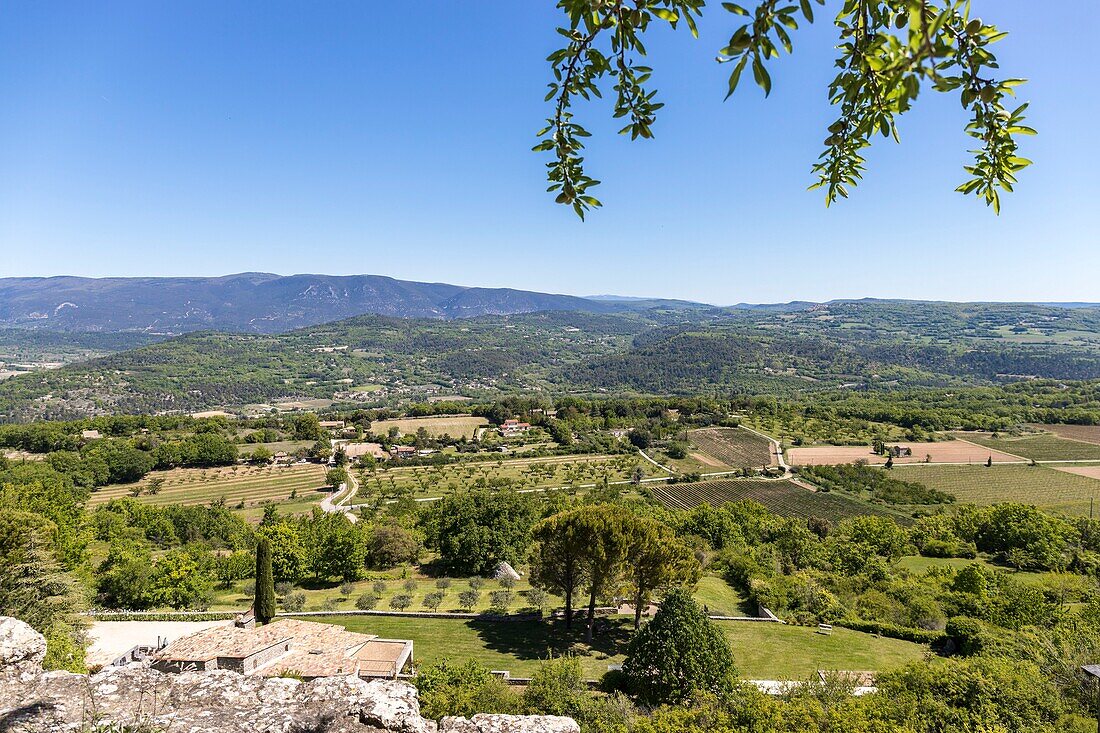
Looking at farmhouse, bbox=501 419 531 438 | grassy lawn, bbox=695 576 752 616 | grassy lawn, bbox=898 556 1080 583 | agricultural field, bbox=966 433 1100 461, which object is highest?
grassy lawn, bbox=695 576 752 616

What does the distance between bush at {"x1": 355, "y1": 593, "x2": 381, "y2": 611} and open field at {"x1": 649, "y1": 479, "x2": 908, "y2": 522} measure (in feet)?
132

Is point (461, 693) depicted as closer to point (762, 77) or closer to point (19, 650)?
point (19, 650)

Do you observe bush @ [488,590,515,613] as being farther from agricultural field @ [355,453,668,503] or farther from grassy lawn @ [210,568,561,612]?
Answer: agricultural field @ [355,453,668,503]

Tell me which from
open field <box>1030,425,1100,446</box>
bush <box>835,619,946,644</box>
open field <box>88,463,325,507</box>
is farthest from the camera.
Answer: open field <box>1030,425,1100,446</box>

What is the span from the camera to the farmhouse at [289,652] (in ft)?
59.4

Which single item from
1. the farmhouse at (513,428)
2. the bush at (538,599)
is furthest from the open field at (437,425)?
the bush at (538,599)

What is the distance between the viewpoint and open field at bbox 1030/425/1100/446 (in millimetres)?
88344

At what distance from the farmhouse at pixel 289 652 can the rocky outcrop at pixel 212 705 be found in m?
12.5

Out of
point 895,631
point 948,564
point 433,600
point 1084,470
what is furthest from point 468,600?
point 1084,470

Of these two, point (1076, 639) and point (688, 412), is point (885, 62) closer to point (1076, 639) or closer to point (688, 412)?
point (1076, 639)

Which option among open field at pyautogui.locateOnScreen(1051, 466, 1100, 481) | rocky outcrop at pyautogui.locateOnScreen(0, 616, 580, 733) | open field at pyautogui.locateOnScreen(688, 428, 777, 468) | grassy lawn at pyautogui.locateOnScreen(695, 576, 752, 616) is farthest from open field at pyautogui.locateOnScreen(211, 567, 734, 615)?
open field at pyautogui.locateOnScreen(1051, 466, 1100, 481)

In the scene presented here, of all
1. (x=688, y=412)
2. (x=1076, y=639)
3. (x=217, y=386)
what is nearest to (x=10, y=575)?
(x=1076, y=639)

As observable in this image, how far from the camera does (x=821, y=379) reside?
195 m

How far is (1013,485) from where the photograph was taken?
6669cm
